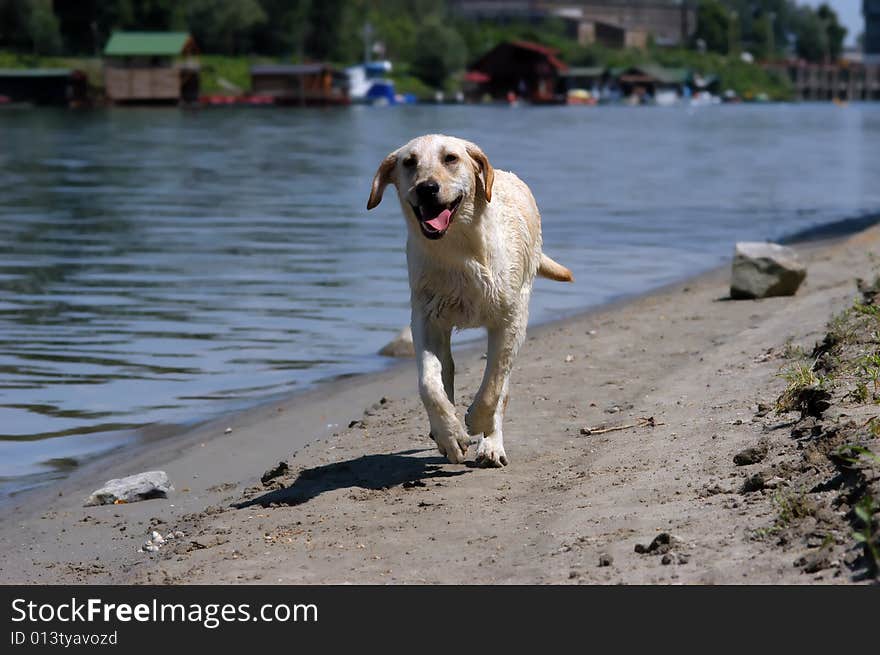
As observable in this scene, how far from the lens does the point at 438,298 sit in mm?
7770

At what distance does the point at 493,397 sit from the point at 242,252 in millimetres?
12948

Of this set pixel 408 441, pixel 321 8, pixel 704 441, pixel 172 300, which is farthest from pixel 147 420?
pixel 321 8

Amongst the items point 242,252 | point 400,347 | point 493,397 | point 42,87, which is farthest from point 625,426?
point 42,87

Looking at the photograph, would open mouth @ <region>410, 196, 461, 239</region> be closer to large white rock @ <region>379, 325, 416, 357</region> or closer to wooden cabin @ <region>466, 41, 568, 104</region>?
large white rock @ <region>379, 325, 416, 357</region>

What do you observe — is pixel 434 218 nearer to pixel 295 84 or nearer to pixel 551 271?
pixel 551 271

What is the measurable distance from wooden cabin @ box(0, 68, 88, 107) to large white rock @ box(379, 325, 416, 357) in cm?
9235

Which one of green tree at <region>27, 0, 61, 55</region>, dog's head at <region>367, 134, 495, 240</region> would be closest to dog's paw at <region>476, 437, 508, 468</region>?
dog's head at <region>367, 134, 495, 240</region>

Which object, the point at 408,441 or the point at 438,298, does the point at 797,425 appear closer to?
the point at 438,298

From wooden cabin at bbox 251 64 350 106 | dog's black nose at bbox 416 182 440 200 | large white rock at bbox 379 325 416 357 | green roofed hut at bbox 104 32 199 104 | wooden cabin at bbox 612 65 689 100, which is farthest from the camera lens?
wooden cabin at bbox 612 65 689 100

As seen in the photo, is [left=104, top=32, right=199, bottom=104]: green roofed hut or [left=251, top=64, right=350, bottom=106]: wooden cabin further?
[left=251, top=64, right=350, bottom=106]: wooden cabin

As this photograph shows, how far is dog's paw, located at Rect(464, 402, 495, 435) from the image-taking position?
7.96 m

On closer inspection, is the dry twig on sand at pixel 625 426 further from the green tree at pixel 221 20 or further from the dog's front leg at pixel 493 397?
the green tree at pixel 221 20

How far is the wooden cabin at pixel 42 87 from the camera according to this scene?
10100 cm

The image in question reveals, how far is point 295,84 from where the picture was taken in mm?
114125
